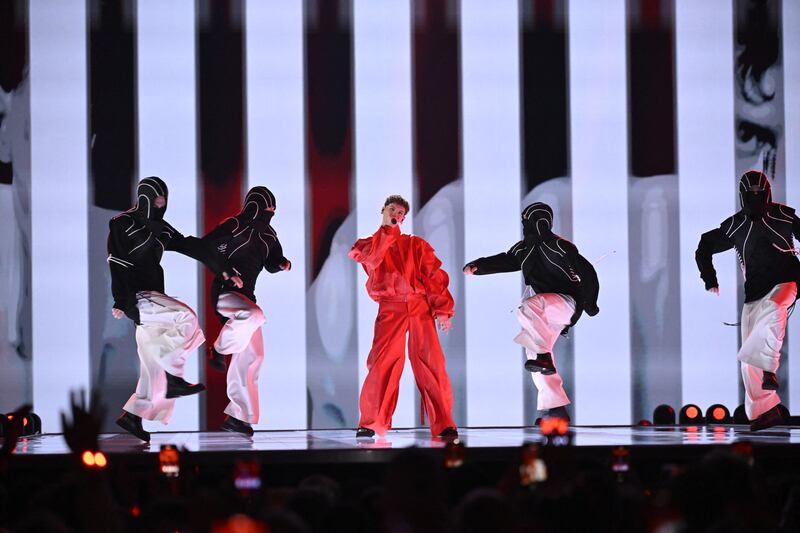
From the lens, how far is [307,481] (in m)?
3.28

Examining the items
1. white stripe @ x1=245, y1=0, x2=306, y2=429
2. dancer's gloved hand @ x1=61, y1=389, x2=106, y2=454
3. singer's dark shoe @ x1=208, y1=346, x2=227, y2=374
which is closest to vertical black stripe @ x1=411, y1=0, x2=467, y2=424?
white stripe @ x1=245, y1=0, x2=306, y2=429

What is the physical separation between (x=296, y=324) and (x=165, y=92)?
2.17m

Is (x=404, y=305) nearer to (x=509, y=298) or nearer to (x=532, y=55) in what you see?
(x=509, y=298)

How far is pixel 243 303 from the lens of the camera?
21.0 ft

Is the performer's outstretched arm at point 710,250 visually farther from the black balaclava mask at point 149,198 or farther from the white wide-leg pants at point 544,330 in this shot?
the black balaclava mask at point 149,198

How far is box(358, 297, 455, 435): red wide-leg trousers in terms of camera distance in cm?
659

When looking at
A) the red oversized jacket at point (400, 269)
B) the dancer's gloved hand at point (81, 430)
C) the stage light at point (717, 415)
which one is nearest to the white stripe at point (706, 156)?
the stage light at point (717, 415)

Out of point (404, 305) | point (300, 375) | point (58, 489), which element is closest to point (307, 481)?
point (58, 489)

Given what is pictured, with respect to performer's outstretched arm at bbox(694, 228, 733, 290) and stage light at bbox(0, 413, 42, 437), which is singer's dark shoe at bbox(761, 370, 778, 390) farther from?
stage light at bbox(0, 413, 42, 437)

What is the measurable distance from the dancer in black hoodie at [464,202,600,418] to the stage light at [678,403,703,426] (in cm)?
150

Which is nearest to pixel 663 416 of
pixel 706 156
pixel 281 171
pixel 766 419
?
pixel 766 419

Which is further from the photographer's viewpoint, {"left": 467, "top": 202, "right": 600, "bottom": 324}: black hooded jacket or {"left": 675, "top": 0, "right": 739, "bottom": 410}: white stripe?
{"left": 675, "top": 0, "right": 739, "bottom": 410}: white stripe

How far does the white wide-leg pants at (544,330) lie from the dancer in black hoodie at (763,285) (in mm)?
1147

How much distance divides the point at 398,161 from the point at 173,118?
73.6 inches
